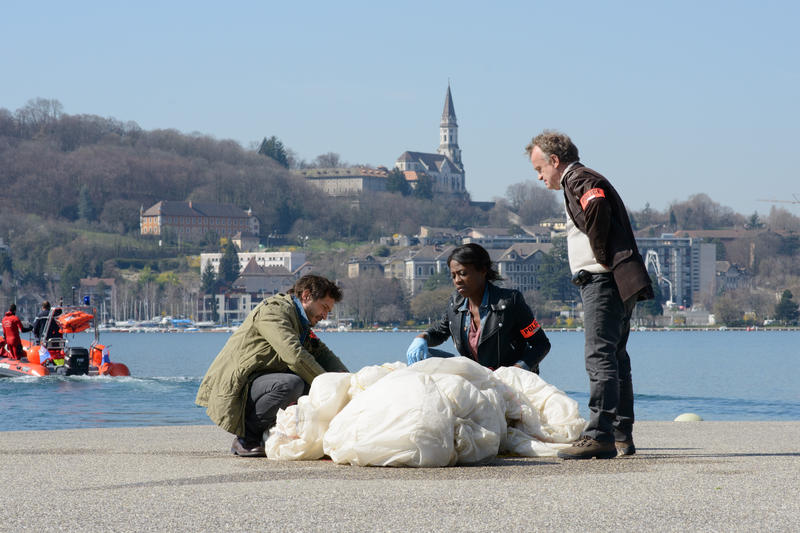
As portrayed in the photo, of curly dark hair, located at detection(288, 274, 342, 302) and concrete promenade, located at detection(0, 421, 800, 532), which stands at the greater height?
curly dark hair, located at detection(288, 274, 342, 302)

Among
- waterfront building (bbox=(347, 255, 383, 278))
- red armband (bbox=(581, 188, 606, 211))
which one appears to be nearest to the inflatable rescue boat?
red armband (bbox=(581, 188, 606, 211))

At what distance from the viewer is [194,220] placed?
18175cm

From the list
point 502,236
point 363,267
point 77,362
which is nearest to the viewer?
point 77,362

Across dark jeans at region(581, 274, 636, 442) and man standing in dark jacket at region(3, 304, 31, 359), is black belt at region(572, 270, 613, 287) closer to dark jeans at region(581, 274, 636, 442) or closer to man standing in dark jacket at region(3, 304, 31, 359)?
dark jeans at region(581, 274, 636, 442)

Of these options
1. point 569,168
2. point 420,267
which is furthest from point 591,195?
point 420,267

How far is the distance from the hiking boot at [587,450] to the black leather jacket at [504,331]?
830 mm

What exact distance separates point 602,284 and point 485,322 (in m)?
0.90

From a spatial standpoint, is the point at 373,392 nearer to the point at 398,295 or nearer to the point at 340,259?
the point at 398,295

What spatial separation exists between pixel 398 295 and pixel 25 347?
394 feet

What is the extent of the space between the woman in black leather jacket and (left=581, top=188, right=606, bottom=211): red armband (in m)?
0.83

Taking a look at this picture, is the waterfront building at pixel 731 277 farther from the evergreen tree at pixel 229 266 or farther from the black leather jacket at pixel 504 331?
the black leather jacket at pixel 504 331

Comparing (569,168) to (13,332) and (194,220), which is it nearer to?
→ (13,332)

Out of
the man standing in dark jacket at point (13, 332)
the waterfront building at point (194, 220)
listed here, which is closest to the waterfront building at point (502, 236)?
the waterfront building at point (194, 220)

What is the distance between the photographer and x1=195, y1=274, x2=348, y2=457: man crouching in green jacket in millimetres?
6145
